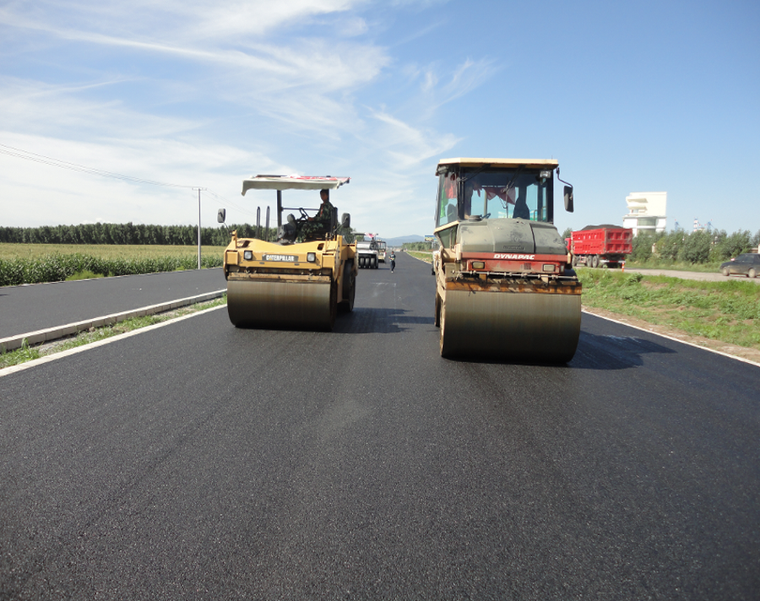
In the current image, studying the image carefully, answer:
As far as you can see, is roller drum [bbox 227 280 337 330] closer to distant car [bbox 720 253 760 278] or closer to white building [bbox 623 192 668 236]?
distant car [bbox 720 253 760 278]

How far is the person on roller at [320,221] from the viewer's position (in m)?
10.5

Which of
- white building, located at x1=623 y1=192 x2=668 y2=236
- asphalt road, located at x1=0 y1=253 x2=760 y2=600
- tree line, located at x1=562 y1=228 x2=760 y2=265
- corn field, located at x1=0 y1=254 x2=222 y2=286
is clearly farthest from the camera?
white building, located at x1=623 y1=192 x2=668 y2=236

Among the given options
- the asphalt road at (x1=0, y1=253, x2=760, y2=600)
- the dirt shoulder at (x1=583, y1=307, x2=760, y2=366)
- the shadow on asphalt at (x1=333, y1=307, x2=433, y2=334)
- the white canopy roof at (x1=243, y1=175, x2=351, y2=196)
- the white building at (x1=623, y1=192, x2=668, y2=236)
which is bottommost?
the dirt shoulder at (x1=583, y1=307, x2=760, y2=366)

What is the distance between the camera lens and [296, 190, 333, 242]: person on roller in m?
10.5

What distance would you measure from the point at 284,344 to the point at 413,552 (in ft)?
18.8

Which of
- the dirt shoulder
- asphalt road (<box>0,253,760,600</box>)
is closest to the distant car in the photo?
the dirt shoulder

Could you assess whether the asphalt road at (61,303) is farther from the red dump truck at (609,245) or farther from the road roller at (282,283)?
the red dump truck at (609,245)

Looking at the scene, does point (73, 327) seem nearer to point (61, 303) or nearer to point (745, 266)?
point (61, 303)

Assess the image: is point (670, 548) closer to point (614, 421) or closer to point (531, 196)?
point (614, 421)

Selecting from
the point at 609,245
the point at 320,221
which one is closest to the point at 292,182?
the point at 320,221

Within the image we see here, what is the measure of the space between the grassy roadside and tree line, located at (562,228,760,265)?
44.5m

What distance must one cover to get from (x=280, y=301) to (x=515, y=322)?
4.00 meters

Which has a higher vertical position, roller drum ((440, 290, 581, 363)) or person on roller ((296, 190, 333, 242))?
person on roller ((296, 190, 333, 242))

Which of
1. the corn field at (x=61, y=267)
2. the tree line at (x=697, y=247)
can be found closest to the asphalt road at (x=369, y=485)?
the corn field at (x=61, y=267)
